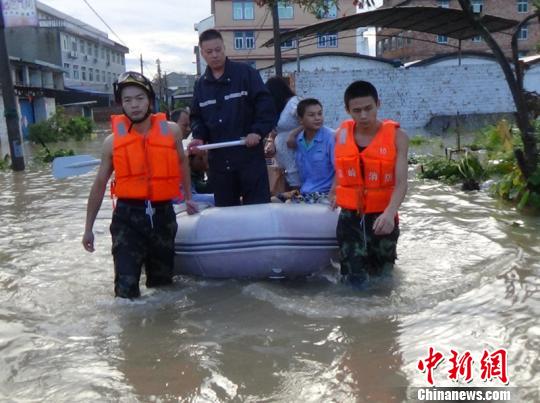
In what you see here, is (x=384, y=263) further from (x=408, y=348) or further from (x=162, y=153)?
(x=162, y=153)

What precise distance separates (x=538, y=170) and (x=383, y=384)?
407cm

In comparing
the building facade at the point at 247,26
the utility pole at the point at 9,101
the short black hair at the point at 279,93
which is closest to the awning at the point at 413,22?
the utility pole at the point at 9,101

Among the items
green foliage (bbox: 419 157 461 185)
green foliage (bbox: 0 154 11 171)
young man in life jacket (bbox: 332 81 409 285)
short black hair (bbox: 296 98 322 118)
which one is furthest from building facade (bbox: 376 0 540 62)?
young man in life jacket (bbox: 332 81 409 285)

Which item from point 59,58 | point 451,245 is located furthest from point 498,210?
point 59,58

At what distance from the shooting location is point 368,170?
3736mm

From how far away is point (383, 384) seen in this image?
270cm

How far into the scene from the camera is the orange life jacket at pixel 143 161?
12.4ft

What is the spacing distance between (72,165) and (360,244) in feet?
8.28

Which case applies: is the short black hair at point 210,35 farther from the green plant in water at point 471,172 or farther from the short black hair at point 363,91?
the green plant in water at point 471,172

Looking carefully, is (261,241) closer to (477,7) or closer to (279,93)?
(279,93)

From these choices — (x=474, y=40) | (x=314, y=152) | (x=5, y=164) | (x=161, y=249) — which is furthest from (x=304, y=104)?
(x=474, y=40)

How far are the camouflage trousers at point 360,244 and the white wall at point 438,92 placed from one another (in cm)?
1315

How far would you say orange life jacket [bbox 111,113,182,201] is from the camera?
149 inches

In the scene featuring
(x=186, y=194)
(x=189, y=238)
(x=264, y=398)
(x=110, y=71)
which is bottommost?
(x=264, y=398)
